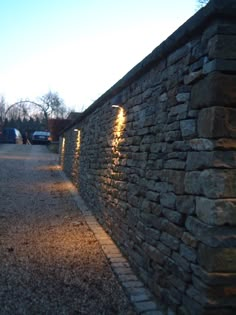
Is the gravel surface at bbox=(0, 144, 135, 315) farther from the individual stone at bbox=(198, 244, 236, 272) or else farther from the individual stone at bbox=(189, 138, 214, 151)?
the individual stone at bbox=(189, 138, 214, 151)

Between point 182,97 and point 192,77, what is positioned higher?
point 192,77

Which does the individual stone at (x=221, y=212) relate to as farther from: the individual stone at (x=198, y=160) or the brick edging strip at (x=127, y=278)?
the brick edging strip at (x=127, y=278)

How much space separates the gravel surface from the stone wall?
49cm

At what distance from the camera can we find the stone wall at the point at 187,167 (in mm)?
2518

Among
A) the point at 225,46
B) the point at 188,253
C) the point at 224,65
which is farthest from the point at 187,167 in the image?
the point at 225,46

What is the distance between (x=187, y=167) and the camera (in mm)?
2891

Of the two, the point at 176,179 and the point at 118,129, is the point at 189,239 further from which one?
the point at 118,129

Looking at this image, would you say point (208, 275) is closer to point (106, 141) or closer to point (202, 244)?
point (202, 244)

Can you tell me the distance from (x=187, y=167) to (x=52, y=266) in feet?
7.86

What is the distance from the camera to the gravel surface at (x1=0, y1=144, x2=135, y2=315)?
3.46 metres

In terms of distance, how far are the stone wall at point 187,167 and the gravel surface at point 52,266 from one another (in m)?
0.49

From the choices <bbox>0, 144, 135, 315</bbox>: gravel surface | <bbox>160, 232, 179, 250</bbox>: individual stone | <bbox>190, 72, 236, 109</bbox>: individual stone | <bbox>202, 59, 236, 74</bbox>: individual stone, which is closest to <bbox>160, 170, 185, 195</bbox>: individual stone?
<bbox>160, 232, 179, 250</bbox>: individual stone

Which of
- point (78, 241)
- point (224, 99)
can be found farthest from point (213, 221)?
point (78, 241)

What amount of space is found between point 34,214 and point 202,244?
5314 mm
